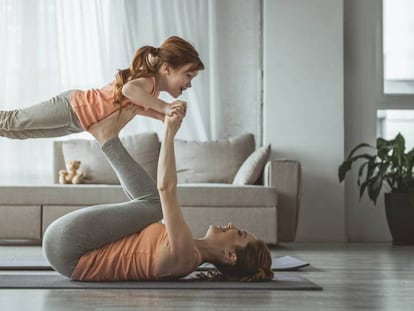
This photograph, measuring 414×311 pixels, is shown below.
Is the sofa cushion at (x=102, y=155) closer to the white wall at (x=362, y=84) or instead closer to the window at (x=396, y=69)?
the white wall at (x=362, y=84)

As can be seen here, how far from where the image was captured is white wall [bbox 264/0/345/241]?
677cm

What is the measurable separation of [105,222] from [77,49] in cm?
401

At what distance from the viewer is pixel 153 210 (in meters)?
3.25

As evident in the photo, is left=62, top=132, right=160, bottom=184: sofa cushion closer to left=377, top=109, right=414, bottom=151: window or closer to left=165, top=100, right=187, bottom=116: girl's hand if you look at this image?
left=377, top=109, right=414, bottom=151: window

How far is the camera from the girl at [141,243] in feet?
10.1

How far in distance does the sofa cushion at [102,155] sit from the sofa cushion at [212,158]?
0.20 metres

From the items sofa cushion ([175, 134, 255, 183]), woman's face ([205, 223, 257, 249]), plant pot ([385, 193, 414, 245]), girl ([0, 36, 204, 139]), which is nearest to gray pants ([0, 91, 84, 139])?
girl ([0, 36, 204, 139])

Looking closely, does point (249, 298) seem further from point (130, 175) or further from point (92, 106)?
point (92, 106)

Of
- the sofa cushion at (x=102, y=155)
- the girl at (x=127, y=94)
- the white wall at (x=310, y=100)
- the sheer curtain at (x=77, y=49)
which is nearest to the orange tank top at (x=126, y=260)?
the girl at (x=127, y=94)

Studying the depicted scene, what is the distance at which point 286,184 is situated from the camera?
6086mm

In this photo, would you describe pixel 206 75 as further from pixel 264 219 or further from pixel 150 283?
pixel 150 283

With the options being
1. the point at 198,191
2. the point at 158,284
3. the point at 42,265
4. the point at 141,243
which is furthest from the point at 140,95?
the point at 198,191

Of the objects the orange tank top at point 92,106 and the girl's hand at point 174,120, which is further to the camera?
the orange tank top at point 92,106

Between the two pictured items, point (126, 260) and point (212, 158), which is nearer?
point (126, 260)
